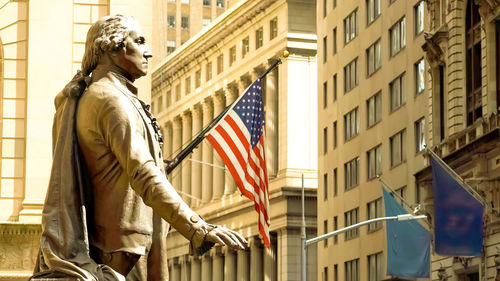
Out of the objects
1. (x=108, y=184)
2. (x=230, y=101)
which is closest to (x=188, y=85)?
(x=230, y=101)

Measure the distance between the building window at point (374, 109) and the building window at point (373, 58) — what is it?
1.36m

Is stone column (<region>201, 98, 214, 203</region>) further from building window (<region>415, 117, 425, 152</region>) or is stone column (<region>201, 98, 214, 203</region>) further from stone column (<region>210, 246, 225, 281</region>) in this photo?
building window (<region>415, 117, 425, 152</region>)

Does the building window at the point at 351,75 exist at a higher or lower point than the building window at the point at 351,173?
higher

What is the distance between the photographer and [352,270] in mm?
76625

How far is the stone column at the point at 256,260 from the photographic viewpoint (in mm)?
106500

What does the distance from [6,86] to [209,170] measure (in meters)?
92.4

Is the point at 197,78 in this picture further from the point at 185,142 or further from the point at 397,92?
the point at 397,92

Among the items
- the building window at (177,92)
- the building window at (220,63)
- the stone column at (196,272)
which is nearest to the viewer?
the building window at (220,63)

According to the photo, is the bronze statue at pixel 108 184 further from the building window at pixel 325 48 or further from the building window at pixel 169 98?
the building window at pixel 169 98

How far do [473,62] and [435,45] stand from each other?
4.45 metres

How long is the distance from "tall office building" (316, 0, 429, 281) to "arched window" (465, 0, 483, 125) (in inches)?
238

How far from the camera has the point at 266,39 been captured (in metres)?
105

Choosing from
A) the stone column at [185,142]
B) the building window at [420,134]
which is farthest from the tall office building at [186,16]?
the building window at [420,134]

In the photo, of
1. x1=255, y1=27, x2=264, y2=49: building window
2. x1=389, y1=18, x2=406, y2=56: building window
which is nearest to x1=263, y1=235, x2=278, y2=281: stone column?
x1=255, y1=27, x2=264, y2=49: building window
